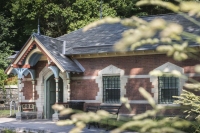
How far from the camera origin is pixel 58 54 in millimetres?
16516

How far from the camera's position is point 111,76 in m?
16.0

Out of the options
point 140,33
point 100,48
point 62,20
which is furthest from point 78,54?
point 62,20

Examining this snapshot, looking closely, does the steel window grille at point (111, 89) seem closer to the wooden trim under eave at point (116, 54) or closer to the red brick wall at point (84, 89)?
the red brick wall at point (84, 89)

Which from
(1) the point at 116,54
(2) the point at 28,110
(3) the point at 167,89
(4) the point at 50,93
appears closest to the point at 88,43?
(1) the point at 116,54

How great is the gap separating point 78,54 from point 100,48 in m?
1.32

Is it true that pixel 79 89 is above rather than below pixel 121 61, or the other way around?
below

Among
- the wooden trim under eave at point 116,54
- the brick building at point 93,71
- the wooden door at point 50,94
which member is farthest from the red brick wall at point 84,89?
the wooden door at point 50,94

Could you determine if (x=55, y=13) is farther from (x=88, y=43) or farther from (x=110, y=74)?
(x=110, y=74)

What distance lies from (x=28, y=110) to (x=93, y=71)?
4265 millimetres

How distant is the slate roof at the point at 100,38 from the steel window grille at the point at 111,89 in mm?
1499

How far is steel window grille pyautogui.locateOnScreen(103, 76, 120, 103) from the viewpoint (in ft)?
52.0

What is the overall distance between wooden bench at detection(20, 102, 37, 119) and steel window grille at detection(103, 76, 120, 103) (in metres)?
4.15

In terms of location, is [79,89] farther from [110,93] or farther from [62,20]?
[62,20]

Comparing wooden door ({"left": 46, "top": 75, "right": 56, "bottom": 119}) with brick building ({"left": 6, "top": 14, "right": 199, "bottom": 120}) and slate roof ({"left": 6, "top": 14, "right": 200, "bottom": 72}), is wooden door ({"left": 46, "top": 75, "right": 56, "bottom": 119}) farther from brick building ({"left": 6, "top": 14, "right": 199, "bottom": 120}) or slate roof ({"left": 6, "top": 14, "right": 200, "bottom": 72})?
slate roof ({"left": 6, "top": 14, "right": 200, "bottom": 72})
